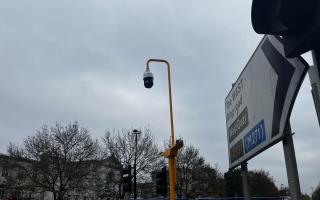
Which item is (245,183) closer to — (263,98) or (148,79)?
(263,98)

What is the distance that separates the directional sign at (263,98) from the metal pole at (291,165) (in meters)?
0.07

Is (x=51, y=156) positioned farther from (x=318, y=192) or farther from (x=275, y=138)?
(x=318, y=192)

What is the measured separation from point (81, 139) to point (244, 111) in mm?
37798

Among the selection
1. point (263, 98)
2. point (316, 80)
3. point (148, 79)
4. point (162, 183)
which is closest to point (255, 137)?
point (263, 98)

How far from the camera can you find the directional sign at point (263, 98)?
2.57 meters

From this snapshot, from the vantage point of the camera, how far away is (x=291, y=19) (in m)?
1.92

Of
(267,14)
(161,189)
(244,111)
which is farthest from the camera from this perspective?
(161,189)

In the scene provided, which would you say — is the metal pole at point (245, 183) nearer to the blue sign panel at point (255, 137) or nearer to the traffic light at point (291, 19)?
the blue sign panel at point (255, 137)

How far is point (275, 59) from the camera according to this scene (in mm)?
2848

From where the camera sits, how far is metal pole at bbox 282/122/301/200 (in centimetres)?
256

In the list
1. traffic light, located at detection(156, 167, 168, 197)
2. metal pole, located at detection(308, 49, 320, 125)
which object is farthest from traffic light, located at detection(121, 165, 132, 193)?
metal pole, located at detection(308, 49, 320, 125)

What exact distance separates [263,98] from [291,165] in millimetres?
726

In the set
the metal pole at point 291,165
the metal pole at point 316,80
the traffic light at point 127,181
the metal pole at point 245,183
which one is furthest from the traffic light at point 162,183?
the metal pole at point 316,80

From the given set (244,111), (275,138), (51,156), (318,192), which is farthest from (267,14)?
(318,192)
